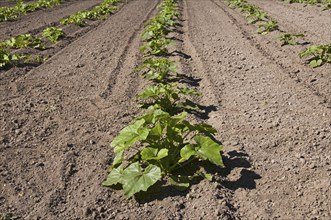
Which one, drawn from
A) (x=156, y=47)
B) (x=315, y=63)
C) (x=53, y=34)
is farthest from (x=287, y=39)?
(x=53, y=34)

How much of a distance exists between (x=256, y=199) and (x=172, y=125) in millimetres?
1047

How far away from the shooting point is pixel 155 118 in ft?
12.1

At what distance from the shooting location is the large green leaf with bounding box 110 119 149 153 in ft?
11.1

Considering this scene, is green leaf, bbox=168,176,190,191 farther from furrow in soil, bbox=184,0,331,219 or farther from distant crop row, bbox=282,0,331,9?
distant crop row, bbox=282,0,331,9

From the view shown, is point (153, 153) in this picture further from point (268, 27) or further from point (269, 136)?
point (268, 27)

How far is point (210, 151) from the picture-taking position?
3375 millimetres

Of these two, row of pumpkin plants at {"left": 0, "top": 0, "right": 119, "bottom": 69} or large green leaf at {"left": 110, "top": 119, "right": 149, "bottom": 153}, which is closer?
large green leaf at {"left": 110, "top": 119, "right": 149, "bottom": 153}

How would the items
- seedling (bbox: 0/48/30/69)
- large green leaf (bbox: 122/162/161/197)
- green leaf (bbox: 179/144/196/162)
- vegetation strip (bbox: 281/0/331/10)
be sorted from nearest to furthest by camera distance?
large green leaf (bbox: 122/162/161/197) → green leaf (bbox: 179/144/196/162) → seedling (bbox: 0/48/30/69) → vegetation strip (bbox: 281/0/331/10)

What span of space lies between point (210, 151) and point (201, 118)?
5.07 ft

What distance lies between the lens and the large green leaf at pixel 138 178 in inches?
123

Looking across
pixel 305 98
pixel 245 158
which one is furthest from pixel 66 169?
pixel 305 98

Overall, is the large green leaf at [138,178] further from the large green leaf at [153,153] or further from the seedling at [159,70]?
the seedling at [159,70]

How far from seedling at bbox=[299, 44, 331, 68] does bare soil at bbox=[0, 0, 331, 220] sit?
0.15m

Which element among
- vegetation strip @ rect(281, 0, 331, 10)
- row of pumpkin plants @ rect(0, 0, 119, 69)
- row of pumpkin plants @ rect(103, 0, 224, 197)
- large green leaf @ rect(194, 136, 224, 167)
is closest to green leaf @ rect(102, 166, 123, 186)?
row of pumpkin plants @ rect(103, 0, 224, 197)
